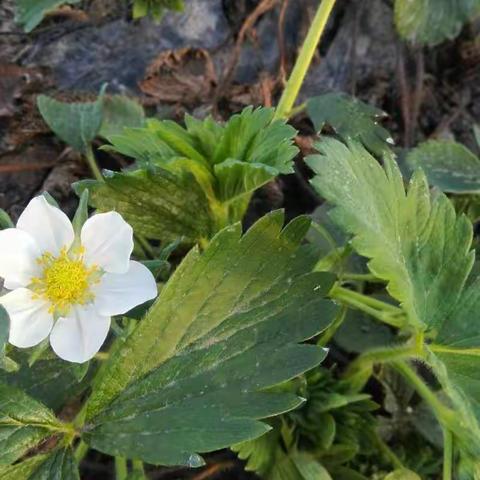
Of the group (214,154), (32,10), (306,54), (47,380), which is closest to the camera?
(47,380)

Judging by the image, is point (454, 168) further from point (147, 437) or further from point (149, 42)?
point (147, 437)

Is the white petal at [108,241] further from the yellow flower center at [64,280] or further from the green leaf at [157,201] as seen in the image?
the green leaf at [157,201]

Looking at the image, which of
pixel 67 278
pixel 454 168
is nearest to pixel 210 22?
pixel 454 168

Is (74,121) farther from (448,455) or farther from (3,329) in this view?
(448,455)

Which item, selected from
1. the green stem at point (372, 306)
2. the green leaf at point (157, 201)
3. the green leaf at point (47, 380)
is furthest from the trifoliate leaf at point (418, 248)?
the green leaf at point (47, 380)

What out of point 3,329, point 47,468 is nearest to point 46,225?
point 3,329
